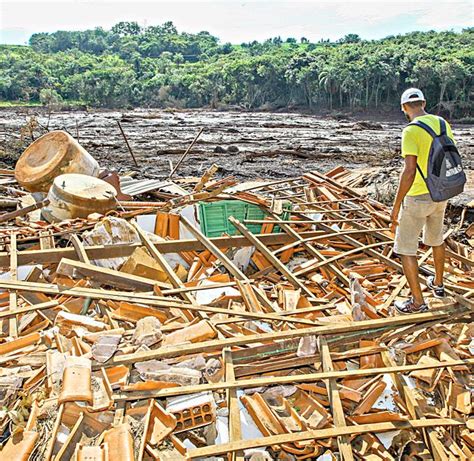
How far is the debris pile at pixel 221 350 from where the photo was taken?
3.17 meters

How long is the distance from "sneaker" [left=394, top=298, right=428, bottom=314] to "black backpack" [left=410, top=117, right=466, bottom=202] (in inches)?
39.9

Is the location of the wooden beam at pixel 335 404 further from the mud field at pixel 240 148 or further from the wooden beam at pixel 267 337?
the mud field at pixel 240 148

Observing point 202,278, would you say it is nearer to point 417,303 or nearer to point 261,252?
point 261,252

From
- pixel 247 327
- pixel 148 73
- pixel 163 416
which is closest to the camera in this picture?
pixel 163 416

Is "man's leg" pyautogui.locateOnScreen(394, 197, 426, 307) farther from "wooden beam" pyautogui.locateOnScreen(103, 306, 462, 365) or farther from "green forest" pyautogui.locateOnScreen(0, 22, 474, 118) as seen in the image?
"green forest" pyautogui.locateOnScreen(0, 22, 474, 118)

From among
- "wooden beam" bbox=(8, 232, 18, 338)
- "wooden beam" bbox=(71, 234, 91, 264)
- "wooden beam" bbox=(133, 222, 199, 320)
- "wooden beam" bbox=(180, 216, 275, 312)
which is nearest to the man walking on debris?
"wooden beam" bbox=(180, 216, 275, 312)

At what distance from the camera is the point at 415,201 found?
4.46 metres

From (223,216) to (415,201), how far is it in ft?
9.48

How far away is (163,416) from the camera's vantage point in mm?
3236

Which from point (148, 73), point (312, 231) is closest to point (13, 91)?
point (148, 73)

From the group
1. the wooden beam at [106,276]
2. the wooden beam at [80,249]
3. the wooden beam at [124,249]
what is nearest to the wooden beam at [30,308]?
the wooden beam at [106,276]

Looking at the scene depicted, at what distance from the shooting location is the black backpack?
422 cm

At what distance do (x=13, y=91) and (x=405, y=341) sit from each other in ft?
261

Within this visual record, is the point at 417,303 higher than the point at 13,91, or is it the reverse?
the point at 13,91
